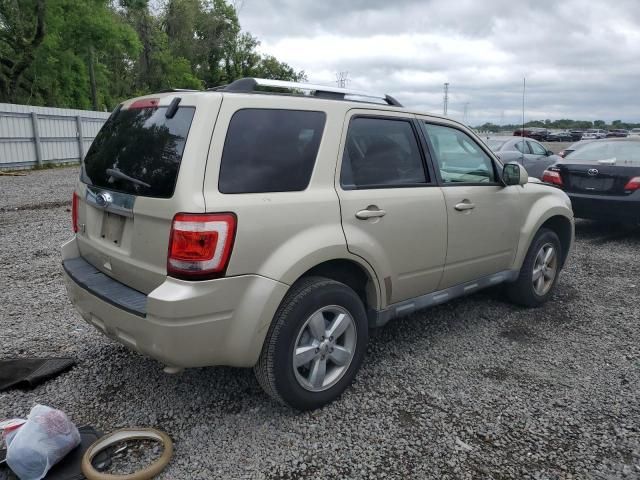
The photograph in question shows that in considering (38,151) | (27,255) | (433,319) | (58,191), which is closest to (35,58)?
(38,151)

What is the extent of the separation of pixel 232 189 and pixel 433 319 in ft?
8.71

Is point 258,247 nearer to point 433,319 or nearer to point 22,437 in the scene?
point 22,437

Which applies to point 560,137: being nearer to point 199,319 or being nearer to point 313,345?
point 313,345

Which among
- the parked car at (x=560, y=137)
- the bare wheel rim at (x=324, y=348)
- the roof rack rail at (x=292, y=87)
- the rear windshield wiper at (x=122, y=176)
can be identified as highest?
the parked car at (x=560, y=137)

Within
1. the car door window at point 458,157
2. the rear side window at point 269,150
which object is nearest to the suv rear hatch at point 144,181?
the rear side window at point 269,150

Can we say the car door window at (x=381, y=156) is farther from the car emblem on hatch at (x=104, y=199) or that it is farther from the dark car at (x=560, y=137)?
the dark car at (x=560, y=137)

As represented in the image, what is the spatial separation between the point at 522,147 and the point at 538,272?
32.4 ft

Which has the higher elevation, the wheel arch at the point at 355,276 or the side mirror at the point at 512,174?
the side mirror at the point at 512,174

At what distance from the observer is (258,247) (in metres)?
2.68

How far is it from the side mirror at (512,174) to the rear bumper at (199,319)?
96.4 inches

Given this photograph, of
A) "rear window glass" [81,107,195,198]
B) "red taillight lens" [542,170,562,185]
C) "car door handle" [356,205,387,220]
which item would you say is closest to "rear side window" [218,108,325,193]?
"rear window glass" [81,107,195,198]

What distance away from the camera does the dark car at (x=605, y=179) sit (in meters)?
7.42

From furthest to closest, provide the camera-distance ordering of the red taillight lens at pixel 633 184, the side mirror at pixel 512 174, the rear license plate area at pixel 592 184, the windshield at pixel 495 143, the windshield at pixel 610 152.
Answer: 1. the windshield at pixel 495 143
2. the windshield at pixel 610 152
3. the rear license plate area at pixel 592 184
4. the red taillight lens at pixel 633 184
5. the side mirror at pixel 512 174

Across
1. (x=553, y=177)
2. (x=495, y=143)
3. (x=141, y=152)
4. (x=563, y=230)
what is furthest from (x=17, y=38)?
(x=563, y=230)
